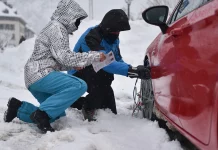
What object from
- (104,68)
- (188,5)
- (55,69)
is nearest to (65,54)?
(55,69)

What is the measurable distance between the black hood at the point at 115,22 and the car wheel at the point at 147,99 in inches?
29.3

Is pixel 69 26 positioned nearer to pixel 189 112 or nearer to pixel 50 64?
pixel 50 64

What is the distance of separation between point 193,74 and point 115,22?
2.22m

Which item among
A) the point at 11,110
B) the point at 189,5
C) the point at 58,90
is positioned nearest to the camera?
the point at 189,5

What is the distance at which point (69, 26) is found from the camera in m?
3.58

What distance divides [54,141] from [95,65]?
0.89 m

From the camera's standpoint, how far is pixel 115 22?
4074mm

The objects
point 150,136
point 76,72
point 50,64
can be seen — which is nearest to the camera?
point 150,136

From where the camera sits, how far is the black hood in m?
4.07

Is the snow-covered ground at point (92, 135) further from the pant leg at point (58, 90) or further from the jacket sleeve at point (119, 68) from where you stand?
the jacket sleeve at point (119, 68)

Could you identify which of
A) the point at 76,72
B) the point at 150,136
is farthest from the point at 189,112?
the point at 76,72

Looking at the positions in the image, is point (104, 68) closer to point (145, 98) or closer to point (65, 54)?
point (145, 98)

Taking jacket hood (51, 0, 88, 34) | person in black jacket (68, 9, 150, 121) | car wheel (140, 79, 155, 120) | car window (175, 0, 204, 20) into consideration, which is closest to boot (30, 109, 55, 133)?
person in black jacket (68, 9, 150, 121)

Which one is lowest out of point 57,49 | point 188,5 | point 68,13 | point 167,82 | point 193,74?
point 167,82
